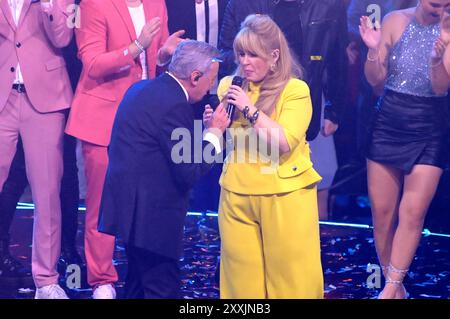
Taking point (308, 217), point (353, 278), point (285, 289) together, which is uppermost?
point (308, 217)

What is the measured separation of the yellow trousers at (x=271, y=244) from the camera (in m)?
3.59

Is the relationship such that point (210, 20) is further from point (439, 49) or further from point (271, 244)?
point (271, 244)

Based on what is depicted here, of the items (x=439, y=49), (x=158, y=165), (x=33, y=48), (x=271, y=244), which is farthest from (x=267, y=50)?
(x=33, y=48)

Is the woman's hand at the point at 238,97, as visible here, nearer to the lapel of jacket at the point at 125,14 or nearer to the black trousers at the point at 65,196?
the lapel of jacket at the point at 125,14

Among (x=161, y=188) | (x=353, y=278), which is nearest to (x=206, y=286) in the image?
(x=353, y=278)

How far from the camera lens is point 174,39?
14.4 ft

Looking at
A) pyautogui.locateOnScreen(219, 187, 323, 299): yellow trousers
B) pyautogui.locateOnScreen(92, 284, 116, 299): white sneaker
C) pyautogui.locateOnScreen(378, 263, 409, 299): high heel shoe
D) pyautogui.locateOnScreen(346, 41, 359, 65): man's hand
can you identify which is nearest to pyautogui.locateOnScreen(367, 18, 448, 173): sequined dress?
pyautogui.locateOnScreen(378, 263, 409, 299): high heel shoe

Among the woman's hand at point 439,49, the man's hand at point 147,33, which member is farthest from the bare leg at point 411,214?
the man's hand at point 147,33

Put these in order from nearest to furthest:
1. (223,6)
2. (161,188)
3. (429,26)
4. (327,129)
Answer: (161,188) < (429,26) < (327,129) < (223,6)

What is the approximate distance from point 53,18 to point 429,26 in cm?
175

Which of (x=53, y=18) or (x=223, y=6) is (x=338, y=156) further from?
(x=53, y=18)

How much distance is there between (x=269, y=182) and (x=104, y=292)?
1173 millimetres

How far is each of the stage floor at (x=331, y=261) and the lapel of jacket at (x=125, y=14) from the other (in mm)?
1242

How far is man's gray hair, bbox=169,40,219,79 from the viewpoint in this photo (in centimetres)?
363
